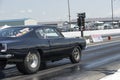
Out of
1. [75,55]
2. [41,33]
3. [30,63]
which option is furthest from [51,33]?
[30,63]

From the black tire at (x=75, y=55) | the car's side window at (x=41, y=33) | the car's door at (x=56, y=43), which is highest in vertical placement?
the car's side window at (x=41, y=33)

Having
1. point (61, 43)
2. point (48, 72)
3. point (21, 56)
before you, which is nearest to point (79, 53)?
point (61, 43)

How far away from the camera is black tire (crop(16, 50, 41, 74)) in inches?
429

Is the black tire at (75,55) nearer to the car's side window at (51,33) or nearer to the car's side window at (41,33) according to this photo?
the car's side window at (51,33)

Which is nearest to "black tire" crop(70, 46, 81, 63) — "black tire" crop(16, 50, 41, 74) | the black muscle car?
the black muscle car

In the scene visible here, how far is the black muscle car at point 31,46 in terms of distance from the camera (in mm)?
10383

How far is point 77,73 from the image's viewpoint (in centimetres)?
1127

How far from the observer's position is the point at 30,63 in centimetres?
1115

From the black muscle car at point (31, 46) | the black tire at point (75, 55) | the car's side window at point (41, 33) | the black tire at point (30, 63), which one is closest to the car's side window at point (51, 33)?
the black muscle car at point (31, 46)

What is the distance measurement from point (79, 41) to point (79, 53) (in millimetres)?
526

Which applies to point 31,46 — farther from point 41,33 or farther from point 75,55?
point 75,55

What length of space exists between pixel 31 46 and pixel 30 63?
1.76 ft

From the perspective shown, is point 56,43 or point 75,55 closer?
point 56,43

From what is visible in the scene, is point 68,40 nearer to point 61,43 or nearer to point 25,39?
point 61,43
